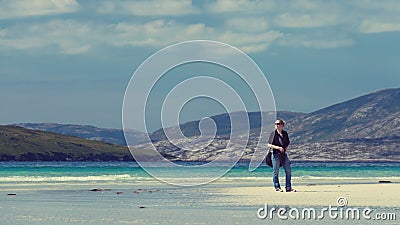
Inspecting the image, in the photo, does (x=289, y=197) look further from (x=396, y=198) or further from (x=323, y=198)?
(x=396, y=198)

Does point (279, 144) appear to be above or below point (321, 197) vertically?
above

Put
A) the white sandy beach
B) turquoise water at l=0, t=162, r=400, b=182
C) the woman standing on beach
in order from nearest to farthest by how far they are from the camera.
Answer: the white sandy beach
the woman standing on beach
turquoise water at l=0, t=162, r=400, b=182

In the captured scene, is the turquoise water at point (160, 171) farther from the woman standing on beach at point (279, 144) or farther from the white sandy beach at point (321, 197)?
the woman standing on beach at point (279, 144)

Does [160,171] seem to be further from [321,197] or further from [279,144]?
[279,144]

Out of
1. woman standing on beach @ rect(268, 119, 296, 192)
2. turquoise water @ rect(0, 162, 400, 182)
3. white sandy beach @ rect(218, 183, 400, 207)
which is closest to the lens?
white sandy beach @ rect(218, 183, 400, 207)

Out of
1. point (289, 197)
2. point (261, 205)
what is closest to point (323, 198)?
point (289, 197)

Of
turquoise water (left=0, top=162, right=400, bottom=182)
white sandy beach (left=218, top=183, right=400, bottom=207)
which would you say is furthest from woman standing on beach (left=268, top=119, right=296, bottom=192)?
turquoise water (left=0, top=162, right=400, bottom=182)

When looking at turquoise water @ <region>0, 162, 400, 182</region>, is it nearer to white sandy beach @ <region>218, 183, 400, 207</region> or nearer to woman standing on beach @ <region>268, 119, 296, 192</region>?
white sandy beach @ <region>218, 183, 400, 207</region>

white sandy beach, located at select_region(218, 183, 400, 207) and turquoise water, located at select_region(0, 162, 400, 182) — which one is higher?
turquoise water, located at select_region(0, 162, 400, 182)

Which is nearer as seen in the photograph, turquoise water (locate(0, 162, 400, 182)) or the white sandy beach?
the white sandy beach

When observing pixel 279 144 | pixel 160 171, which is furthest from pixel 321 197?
pixel 160 171

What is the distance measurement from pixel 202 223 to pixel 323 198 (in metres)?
9.10

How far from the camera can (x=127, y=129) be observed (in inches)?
1542

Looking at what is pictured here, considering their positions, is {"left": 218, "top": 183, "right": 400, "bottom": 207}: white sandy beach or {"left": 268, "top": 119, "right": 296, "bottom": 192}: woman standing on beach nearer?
{"left": 218, "top": 183, "right": 400, "bottom": 207}: white sandy beach
